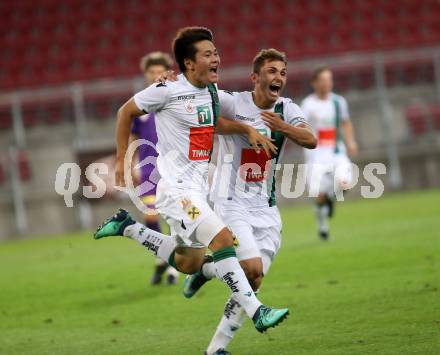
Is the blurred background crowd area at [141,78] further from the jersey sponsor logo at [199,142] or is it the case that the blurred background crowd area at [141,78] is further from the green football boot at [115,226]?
the jersey sponsor logo at [199,142]

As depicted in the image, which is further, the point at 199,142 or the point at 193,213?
the point at 199,142

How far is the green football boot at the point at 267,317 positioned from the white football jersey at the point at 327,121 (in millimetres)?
8734

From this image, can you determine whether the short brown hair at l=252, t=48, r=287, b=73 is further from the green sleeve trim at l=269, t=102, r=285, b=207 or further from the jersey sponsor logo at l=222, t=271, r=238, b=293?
the jersey sponsor logo at l=222, t=271, r=238, b=293

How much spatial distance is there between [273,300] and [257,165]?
214 centimetres

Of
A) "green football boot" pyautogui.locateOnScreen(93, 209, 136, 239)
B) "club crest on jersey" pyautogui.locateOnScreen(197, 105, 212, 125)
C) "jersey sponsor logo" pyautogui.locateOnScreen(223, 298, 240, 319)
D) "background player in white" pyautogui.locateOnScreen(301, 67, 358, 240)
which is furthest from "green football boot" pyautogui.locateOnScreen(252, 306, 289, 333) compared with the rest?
"background player in white" pyautogui.locateOnScreen(301, 67, 358, 240)

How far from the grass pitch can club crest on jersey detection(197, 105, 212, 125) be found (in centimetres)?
161

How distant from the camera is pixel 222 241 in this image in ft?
20.9

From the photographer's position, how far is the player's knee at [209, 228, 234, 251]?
20.9ft

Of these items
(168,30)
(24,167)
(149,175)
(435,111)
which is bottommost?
(24,167)

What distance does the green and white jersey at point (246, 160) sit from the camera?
7.10m

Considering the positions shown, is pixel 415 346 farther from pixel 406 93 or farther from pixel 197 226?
pixel 406 93

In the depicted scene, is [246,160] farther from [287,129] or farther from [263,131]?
[287,129]

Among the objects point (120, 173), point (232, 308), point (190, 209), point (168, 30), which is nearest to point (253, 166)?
point (190, 209)

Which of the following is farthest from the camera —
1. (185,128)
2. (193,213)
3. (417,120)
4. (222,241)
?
(417,120)
